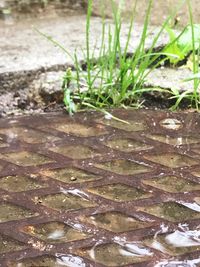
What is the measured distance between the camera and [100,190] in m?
1.34

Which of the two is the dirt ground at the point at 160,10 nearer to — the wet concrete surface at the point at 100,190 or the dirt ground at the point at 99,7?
the dirt ground at the point at 99,7

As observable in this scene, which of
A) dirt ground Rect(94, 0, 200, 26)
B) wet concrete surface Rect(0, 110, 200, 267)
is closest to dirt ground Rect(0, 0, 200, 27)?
dirt ground Rect(94, 0, 200, 26)

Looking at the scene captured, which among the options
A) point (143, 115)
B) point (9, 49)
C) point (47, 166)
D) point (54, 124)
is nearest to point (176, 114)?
point (143, 115)

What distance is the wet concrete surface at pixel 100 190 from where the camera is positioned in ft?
3.67

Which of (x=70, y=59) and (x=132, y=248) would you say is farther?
(x=70, y=59)

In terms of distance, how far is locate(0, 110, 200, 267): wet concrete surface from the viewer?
3.67ft

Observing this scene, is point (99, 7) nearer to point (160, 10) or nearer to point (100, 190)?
point (160, 10)

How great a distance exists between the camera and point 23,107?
1784 millimetres

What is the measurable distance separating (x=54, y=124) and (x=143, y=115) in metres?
0.26

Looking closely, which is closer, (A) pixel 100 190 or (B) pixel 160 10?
(A) pixel 100 190

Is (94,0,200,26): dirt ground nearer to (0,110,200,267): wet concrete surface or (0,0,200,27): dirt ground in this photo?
(0,0,200,27): dirt ground

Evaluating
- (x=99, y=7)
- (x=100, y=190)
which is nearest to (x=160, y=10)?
(x=99, y=7)

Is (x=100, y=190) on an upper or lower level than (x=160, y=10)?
lower

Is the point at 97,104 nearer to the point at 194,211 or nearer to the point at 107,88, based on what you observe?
the point at 107,88
